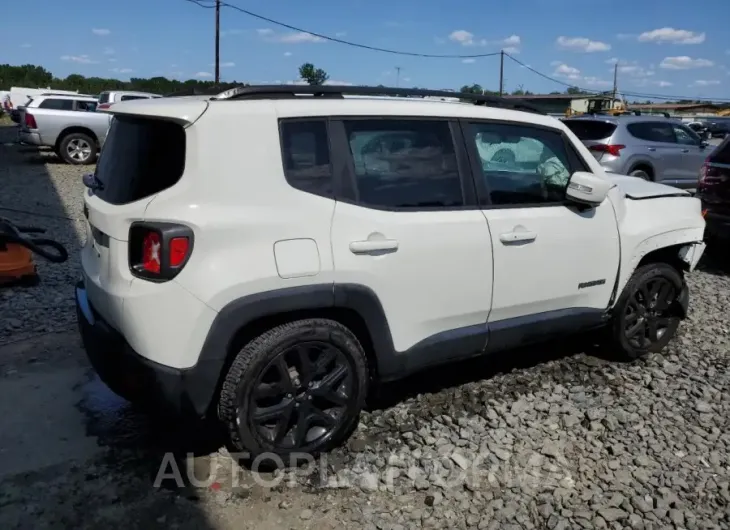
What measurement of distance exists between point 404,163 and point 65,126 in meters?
14.9

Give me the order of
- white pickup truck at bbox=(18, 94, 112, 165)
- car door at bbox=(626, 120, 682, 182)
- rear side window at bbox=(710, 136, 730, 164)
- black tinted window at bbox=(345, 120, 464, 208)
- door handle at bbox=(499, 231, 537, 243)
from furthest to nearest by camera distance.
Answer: white pickup truck at bbox=(18, 94, 112, 165)
car door at bbox=(626, 120, 682, 182)
rear side window at bbox=(710, 136, 730, 164)
door handle at bbox=(499, 231, 537, 243)
black tinted window at bbox=(345, 120, 464, 208)

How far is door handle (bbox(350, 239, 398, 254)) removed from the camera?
120 inches

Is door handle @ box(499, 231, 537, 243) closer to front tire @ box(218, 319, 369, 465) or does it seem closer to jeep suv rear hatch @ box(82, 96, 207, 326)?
front tire @ box(218, 319, 369, 465)

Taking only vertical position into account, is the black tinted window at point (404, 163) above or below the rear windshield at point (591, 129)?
below

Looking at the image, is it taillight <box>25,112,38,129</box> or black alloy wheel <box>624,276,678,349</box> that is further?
taillight <box>25,112,38,129</box>

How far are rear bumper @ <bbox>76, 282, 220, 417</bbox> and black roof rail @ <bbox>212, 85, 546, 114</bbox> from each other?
4.01 feet

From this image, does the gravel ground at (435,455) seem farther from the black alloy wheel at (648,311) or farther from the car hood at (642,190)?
the car hood at (642,190)

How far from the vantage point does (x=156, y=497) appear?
9.74 feet

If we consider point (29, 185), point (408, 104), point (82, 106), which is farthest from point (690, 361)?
point (82, 106)

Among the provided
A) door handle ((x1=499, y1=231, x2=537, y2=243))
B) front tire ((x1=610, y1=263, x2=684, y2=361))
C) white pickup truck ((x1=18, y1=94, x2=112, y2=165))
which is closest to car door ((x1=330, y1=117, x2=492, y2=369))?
door handle ((x1=499, y1=231, x2=537, y2=243))

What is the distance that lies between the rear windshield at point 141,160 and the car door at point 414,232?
753 millimetres

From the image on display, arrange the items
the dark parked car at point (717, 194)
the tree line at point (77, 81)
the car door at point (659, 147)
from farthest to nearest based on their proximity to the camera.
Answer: the tree line at point (77, 81)
the car door at point (659, 147)
the dark parked car at point (717, 194)

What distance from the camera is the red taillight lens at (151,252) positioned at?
2706mm

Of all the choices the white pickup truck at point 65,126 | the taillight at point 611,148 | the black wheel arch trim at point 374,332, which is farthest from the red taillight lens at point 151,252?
the white pickup truck at point 65,126
